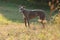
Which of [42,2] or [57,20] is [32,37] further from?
[42,2]

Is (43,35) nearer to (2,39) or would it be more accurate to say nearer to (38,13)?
(2,39)

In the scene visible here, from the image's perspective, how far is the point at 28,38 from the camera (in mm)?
6566

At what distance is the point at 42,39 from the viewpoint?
645 centimetres

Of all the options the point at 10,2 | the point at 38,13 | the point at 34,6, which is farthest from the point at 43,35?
the point at 10,2

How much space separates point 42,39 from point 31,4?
52.3ft

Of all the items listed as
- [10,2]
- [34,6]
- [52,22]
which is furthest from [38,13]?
[10,2]

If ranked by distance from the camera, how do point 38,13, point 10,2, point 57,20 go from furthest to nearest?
point 10,2 → point 38,13 → point 57,20

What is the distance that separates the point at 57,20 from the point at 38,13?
2.74 meters

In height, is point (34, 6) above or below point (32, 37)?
below

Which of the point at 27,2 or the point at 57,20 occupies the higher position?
the point at 57,20

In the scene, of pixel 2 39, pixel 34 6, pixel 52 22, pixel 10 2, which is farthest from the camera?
pixel 10 2

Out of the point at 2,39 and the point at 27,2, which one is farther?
the point at 27,2

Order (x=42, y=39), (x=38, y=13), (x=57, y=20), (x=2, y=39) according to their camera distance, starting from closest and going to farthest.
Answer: (x=42, y=39), (x=2, y=39), (x=57, y=20), (x=38, y=13)

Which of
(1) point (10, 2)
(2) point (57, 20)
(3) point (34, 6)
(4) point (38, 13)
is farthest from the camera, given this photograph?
(1) point (10, 2)
